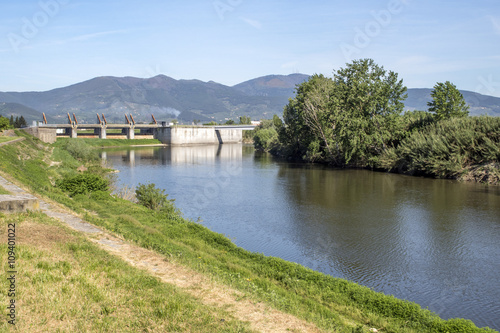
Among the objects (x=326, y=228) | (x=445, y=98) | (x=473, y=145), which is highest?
(x=445, y=98)

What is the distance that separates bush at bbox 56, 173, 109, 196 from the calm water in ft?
17.6

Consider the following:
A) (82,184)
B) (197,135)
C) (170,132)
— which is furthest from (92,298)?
(197,135)

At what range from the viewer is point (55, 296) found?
754 centimetres

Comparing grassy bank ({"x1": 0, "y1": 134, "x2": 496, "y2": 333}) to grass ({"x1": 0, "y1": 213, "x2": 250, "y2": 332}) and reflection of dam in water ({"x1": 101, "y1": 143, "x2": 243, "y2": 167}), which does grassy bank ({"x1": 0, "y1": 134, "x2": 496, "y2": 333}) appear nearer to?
grass ({"x1": 0, "y1": 213, "x2": 250, "y2": 332})

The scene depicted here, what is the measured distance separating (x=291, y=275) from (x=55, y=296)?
729 centimetres

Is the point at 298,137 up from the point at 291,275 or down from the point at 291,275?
up

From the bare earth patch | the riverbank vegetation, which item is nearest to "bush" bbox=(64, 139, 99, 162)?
the riverbank vegetation

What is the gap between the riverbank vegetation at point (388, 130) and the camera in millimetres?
41125

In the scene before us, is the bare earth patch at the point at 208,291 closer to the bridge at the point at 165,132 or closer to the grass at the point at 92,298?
the grass at the point at 92,298

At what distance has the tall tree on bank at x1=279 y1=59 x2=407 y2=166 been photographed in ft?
164

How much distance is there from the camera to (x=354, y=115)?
50625 mm

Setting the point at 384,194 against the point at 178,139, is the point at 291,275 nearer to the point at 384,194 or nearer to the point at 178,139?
the point at 384,194

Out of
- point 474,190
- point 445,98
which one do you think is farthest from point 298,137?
point 474,190

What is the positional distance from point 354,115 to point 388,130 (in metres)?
4.72
